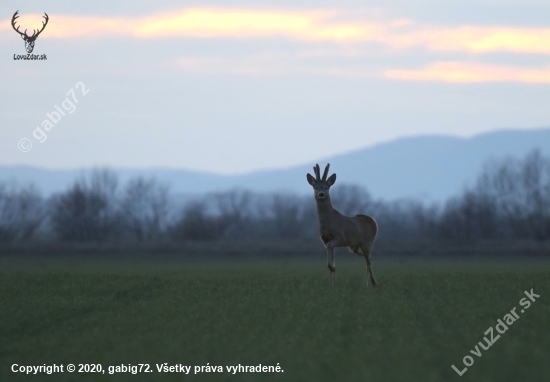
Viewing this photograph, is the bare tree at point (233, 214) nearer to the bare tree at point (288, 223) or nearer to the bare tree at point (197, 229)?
the bare tree at point (197, 229)

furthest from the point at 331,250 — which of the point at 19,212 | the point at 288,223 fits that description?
the point at 288,223

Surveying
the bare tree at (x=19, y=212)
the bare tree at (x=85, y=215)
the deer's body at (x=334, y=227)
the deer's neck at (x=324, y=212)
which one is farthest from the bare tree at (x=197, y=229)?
the deer's neck at (x=324, y=212)

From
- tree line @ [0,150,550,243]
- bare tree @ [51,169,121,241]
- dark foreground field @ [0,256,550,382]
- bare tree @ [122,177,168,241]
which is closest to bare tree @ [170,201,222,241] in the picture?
tree line @ [0,150,550,243]

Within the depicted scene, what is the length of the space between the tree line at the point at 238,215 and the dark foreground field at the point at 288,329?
6200 cm

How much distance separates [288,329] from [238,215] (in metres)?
97.6

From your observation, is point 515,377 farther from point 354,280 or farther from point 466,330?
point 354,280

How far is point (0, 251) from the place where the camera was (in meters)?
68.9

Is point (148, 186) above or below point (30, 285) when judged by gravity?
above

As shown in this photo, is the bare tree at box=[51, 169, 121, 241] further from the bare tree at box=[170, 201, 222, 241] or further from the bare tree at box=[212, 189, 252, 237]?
the bare tree at box=[212, 189, 252, 237]

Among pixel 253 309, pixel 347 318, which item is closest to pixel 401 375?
pixel 347 318

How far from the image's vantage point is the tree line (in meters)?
90.8

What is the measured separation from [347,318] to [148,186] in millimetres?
116630

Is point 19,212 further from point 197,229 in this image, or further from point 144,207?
point 144,207

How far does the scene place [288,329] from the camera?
15727mm
